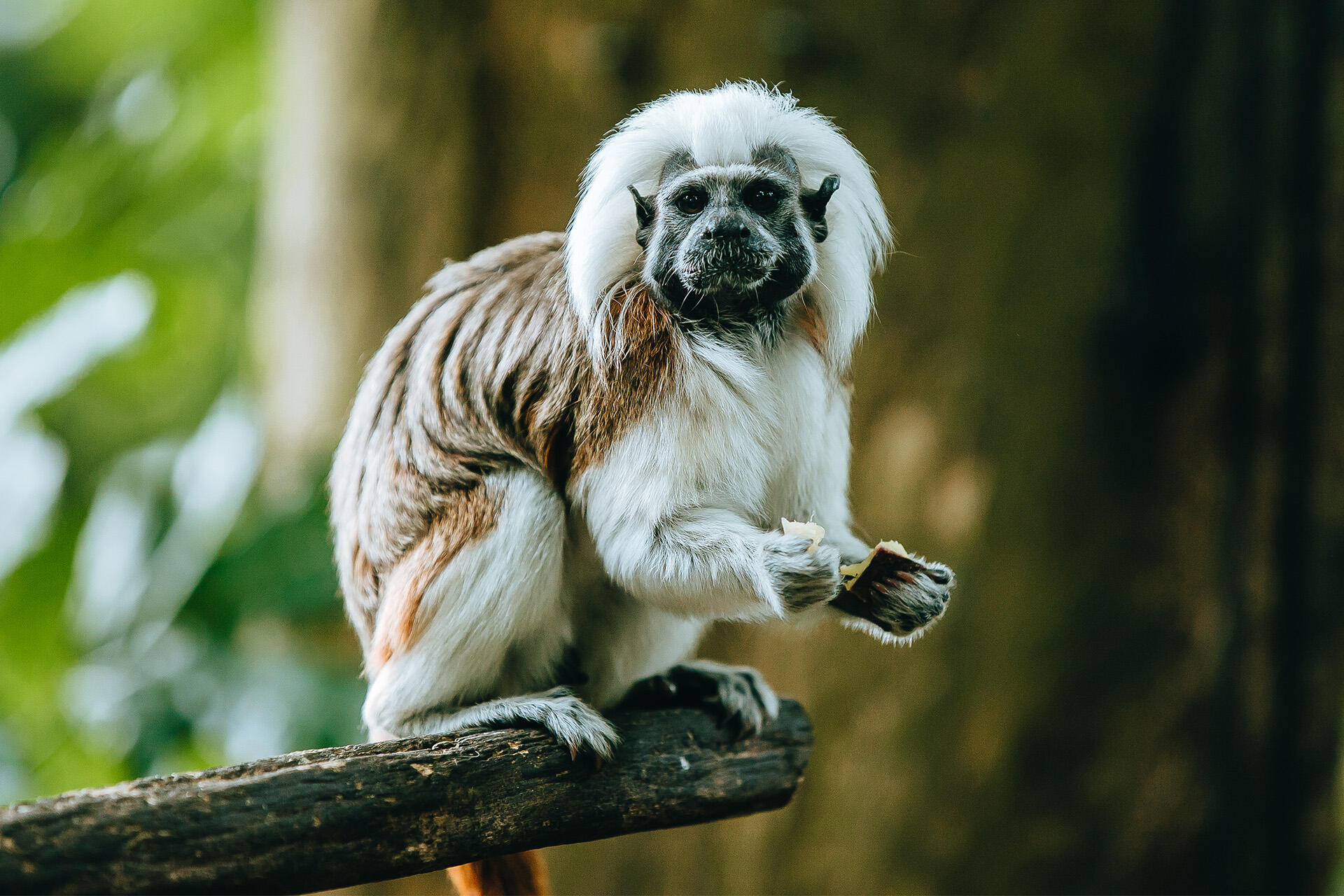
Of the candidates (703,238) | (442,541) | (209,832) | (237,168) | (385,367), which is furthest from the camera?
(237,168)

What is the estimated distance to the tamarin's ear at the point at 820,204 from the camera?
2.09 metres

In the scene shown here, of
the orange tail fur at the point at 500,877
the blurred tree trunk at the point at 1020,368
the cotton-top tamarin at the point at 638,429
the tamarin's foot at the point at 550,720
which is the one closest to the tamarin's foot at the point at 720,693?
the cotton-top tamarin at the point at 638,429

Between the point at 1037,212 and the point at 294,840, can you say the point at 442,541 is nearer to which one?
the point at 294,840

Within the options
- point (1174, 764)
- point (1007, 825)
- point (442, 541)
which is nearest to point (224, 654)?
point (442, 541)

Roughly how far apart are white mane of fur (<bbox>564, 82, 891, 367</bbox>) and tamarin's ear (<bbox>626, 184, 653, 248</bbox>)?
0.06ft

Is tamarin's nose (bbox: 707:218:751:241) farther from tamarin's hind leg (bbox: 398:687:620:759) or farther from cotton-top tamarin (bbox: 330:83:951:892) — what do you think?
tamarin's hind leg (bbox: 398:687:620:759)

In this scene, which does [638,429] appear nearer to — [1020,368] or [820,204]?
[820,204]

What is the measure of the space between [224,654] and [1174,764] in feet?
11.9

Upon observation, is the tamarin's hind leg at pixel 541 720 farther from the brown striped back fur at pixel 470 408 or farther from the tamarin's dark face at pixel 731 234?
the tamarin's dark face at pixel 731 234

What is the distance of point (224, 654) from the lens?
3814 mm

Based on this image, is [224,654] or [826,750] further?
[826,750]

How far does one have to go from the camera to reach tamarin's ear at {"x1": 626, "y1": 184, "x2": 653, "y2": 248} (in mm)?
2064

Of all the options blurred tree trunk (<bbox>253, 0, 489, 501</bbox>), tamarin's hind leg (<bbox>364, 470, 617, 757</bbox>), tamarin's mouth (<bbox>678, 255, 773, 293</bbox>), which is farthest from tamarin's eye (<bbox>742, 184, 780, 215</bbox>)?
blurred tree trunk (<bbox>253, 0, 489, 501</bbox>)

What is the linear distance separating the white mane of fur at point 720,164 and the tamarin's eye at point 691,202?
7 cm
